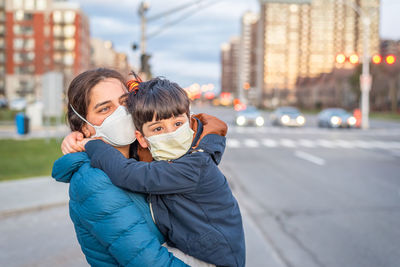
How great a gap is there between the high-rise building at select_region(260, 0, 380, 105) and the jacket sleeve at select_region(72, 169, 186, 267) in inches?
5686

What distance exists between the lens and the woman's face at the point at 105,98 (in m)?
2.03

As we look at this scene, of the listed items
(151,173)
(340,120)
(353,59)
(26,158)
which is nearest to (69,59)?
(340,120)

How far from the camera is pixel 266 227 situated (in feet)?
20.6

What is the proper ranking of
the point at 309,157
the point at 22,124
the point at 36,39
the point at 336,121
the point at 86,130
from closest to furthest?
the point at 86,130 → the point at 309,157 → the point at 22,124 → the point at 336,121 → the point at 36,39

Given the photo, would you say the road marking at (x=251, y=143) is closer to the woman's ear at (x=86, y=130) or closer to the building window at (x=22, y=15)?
the woman's ear at (x=86, y=130)

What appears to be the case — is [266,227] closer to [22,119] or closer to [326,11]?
[22,119]

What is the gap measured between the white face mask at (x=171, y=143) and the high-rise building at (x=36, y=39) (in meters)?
92.6

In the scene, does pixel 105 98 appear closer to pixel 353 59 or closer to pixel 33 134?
pixel 33 134

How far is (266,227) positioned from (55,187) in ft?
15.7

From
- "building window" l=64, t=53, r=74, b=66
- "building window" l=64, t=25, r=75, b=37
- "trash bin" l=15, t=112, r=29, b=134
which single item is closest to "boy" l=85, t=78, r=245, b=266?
"trash bin" l=15, t=112, r=29, b=134

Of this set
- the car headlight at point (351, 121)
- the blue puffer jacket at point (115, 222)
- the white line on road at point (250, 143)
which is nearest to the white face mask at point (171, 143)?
the blue puffer jacket at point (115, 222)

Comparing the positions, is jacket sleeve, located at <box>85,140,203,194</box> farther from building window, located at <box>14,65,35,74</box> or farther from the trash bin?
building window, located at <box>14,65,35,74</box>

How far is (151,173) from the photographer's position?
5.65 ft

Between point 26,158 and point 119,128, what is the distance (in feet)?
41.9
